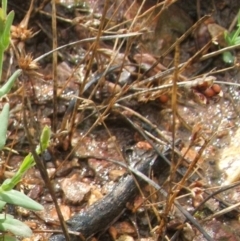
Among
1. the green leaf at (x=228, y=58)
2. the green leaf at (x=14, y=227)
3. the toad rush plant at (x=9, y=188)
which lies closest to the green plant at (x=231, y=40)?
the green leaf at (x=228, y=58)

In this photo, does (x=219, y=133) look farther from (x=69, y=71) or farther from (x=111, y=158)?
(x=69, y=71)

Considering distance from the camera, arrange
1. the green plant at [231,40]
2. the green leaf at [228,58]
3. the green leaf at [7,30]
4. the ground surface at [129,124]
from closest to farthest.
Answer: the green leaf at [7,30], the ground surface at [129,124], the green plant at [231,40], the green leaf at [228,58]

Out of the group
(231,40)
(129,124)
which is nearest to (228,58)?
(231,40)

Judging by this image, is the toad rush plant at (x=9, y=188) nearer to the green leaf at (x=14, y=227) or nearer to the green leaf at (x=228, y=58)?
the green leaf at (x=14, y=227)

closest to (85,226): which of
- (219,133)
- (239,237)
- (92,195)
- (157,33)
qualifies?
(92,195)

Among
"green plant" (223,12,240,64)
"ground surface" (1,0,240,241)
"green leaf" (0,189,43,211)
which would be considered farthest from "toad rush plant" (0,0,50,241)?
"green plant" (223,12,240,64)

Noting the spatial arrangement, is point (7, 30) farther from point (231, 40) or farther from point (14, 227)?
point (231, 40)

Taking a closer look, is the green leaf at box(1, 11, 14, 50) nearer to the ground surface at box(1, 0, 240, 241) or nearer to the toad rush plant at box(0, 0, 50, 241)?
the toad rush plant at box(0, 0, 50, 241)
